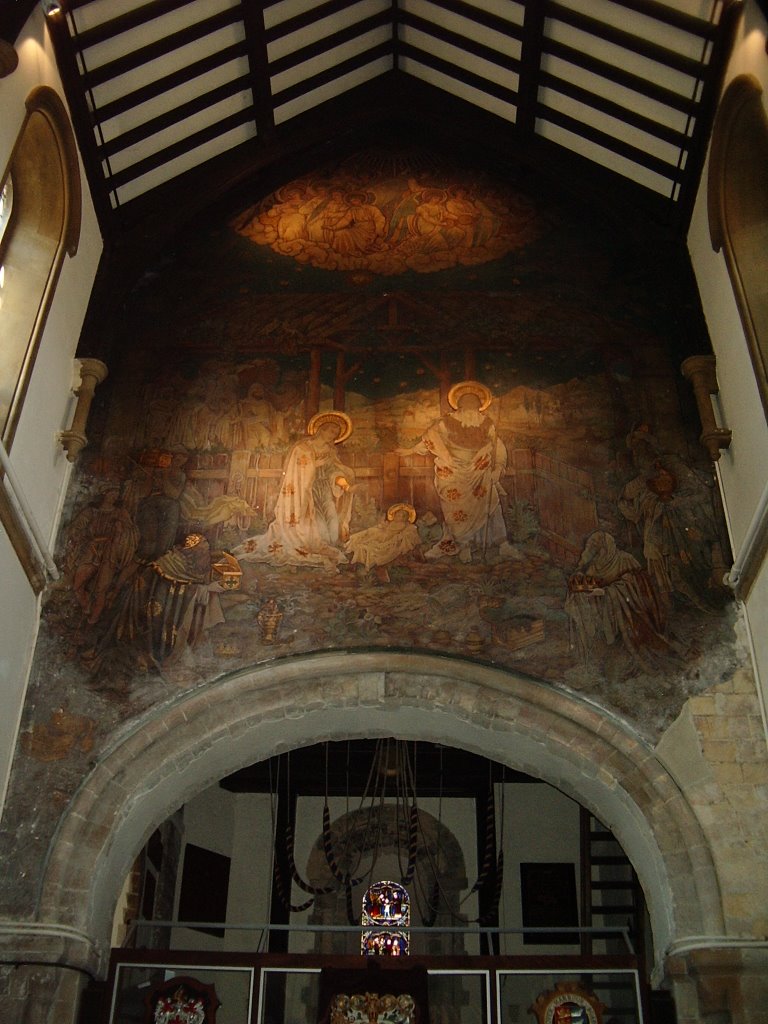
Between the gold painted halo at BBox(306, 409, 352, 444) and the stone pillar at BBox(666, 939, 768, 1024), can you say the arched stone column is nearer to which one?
the stone pillar at BBox(666, 939, 768, 1024)

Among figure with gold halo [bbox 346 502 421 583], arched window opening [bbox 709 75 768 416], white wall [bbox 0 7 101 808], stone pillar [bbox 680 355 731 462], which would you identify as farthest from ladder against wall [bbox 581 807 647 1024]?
white wall [bbox 0 7 101 808]

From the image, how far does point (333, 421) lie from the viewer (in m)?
8.71

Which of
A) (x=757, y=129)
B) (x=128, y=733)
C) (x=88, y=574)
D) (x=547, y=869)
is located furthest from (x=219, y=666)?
(x=547, y=869)

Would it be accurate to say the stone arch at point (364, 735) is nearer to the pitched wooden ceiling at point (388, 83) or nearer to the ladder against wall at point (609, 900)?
the ladder against wall at point (609, 900)

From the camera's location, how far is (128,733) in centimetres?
709

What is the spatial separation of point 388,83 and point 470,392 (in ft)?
12.1

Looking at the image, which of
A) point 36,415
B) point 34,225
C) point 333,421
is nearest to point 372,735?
point 333,421

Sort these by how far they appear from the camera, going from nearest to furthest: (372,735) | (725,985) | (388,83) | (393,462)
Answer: (725,985) → (372,735) → (393,462) → (388,83)

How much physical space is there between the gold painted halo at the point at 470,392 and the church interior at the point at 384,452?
32 millimetres

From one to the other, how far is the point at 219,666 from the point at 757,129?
5.61m

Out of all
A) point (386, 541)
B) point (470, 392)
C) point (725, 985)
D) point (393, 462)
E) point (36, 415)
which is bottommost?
point (725, 985)

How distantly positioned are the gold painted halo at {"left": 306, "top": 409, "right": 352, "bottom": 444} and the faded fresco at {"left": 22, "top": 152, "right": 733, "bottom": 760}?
1.5 inches

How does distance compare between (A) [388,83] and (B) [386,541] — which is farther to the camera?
(A) [388,83]

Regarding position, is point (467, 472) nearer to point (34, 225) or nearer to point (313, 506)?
point (313, 506)
